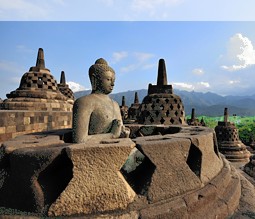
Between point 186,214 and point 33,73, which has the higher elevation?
point 33,73

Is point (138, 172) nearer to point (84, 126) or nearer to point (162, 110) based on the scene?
point (84, 126)

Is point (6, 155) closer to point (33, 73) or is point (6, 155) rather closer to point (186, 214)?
point (186, 214)

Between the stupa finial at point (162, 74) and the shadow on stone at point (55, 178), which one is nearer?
the shadow on stone at point (55, 178)

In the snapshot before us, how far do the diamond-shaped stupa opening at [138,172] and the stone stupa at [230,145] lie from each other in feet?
39.2

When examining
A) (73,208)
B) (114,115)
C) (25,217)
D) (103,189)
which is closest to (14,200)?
(25,217)

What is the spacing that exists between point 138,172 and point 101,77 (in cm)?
125

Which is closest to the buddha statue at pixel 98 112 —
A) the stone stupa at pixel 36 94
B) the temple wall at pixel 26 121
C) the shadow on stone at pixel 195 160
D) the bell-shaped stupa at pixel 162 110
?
the shadow on stone at pixel 195 160

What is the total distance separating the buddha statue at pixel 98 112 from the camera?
223 cm

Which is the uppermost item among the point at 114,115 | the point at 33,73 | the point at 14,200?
the point at 33,73

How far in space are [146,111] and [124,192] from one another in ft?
19.0

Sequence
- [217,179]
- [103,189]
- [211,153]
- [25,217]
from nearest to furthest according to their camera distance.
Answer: [25,217], [103,189], [217,179], [211,153]

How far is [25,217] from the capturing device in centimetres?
151

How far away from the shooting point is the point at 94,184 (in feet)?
5.27

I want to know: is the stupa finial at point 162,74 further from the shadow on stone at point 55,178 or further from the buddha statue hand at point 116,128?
the shadow on stone at point 55,178
